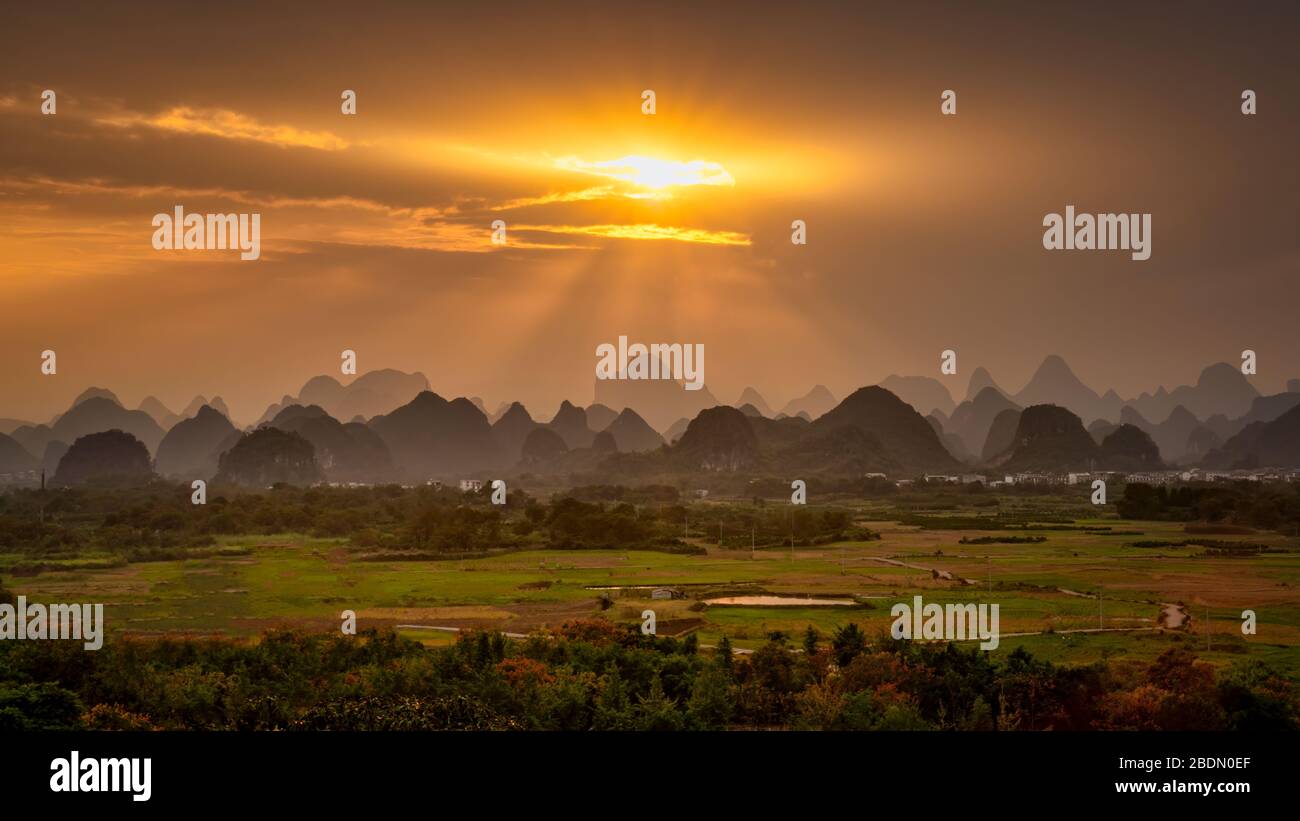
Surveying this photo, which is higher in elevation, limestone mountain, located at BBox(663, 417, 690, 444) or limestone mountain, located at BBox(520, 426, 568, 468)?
limestone mountain, located at BBox(663, 417, 690, 444)

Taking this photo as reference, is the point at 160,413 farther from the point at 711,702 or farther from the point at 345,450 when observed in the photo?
the point at 711,702

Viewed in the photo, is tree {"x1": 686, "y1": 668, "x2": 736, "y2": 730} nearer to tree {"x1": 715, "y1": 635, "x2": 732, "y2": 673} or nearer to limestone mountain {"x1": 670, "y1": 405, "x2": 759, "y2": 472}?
tree {"x1": 715, "y1": 635, "x2": 732, "y2": 673}

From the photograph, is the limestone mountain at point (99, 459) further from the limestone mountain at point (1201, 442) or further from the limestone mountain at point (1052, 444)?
the limestone mountain at point (1201, 442)

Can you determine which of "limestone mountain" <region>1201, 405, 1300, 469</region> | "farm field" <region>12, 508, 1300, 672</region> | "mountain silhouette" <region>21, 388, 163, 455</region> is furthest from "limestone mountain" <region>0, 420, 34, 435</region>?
"limestone mountain" <region>1201, 405, 1300, 469</region>

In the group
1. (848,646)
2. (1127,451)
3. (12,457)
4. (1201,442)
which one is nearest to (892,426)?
(1127,451)

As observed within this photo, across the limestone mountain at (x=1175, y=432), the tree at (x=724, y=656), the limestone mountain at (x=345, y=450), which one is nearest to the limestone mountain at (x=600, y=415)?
the limestone mountain at (x=345, y=450)

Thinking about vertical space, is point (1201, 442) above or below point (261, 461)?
above
